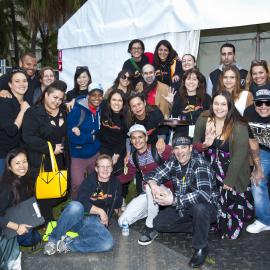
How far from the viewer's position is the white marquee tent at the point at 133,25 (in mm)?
6668

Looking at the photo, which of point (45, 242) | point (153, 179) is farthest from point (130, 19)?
point (45, 242)

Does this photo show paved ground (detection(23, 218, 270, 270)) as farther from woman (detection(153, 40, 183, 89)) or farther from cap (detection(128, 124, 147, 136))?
woman (detection(153, 40, 183, 89))

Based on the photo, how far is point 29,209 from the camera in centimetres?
402

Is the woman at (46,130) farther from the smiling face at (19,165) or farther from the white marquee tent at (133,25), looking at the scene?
the white marquee tent at (133,25)

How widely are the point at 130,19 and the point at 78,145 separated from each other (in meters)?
4.19

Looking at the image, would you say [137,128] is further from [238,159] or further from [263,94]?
[263,94]

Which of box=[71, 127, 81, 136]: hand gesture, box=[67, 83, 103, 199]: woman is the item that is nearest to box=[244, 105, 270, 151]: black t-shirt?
box=[67, 83, 103, 199]: woman

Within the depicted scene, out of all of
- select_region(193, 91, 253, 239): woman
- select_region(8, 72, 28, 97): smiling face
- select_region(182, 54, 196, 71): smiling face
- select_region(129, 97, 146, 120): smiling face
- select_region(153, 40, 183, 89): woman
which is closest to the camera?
select_region(193, 91, 253, 239): woman

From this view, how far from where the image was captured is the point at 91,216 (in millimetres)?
4473

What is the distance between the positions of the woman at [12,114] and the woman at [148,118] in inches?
52.6

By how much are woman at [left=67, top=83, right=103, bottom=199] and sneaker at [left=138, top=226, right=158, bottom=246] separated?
126cm

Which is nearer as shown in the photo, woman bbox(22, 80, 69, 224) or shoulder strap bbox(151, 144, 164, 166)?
woman bbox(22, 80, 69, 224)

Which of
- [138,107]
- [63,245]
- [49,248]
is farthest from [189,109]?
[49,248]

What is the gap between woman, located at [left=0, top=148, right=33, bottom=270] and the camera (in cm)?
377
